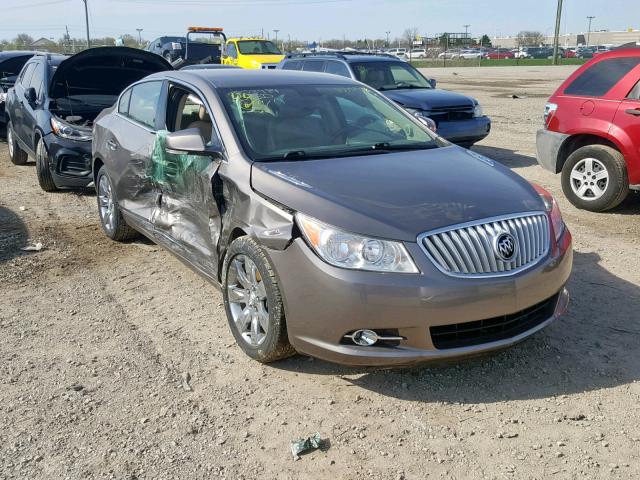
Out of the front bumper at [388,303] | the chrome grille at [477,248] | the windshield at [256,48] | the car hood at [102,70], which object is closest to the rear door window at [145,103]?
the front bumper at [388,303]

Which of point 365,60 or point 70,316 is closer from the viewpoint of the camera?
point 70,316

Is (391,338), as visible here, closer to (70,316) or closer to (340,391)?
(340,391)

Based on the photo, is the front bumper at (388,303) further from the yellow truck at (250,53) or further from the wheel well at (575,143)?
the yellow truck at (250,53)

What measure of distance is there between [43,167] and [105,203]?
2.47 meters

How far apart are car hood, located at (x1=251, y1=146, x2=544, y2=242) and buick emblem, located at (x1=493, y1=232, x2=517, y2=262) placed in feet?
0.48

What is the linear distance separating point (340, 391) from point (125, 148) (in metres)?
3.15

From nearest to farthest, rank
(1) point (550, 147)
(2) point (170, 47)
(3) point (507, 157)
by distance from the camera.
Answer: (1) point (550, 147)
(3) point (507, 157)
(2) point (170, 47)

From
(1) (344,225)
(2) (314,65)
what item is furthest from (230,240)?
(2) (314,65)

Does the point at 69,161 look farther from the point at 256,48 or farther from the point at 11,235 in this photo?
the point at 256,48

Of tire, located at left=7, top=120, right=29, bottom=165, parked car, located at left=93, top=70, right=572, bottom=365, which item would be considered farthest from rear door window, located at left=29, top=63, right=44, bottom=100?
parked car, located at left=93, top=70, right=572, bottom=365

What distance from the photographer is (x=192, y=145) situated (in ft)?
13.8

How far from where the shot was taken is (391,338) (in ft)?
10.8

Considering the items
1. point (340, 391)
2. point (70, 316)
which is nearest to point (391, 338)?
point (340, 391)

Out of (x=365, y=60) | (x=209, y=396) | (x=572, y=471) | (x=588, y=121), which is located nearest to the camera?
(x=572, y=471)
